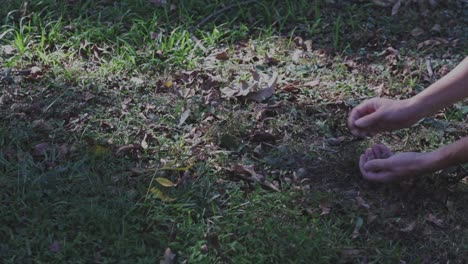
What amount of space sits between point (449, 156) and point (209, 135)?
3.73ft

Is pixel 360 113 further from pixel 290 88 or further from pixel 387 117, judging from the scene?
pixel 290 88

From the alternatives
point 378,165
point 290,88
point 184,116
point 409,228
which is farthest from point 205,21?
point 409,228

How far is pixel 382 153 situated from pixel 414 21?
1720 mm

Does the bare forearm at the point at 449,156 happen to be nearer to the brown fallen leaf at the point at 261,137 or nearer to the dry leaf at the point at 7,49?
the brown fallen leaf at the point at 261,137

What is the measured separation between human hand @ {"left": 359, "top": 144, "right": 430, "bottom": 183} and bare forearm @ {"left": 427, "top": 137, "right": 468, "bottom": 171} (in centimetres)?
3

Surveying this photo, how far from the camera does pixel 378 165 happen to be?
3234 mm

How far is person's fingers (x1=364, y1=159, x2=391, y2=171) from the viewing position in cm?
322

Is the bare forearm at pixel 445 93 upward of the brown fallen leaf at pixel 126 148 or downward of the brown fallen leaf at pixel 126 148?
upward

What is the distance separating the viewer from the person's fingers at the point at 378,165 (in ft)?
10.6

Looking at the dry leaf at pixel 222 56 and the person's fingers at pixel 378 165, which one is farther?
the dry leaf at pixel 222 56

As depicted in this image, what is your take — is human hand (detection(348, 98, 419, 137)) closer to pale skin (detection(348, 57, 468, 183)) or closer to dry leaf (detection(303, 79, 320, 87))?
pale skin (detection(348, 57, 468, 183))

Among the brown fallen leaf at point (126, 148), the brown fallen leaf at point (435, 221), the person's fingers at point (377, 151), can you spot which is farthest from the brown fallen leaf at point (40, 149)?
the brown fallen leaf at point (435, 221)

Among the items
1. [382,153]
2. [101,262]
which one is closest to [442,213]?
[382,153]

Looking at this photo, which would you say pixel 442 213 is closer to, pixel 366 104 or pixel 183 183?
pixel 366 104
